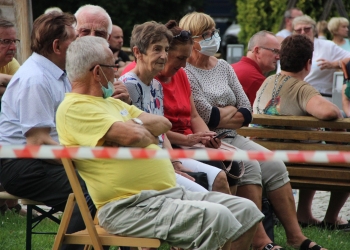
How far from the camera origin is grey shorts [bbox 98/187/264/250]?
4.23 m

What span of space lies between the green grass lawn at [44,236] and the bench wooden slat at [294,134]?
Answer: 80cm

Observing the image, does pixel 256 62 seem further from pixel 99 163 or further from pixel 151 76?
pixel 99 163

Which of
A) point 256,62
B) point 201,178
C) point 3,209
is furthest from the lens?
point 256,62

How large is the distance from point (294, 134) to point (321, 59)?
398 centimetres

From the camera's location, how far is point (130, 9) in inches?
910

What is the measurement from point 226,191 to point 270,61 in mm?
2460

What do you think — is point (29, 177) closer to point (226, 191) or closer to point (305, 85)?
point (226, 191)

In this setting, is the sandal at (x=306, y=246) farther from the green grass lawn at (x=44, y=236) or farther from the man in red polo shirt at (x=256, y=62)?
the man in red polo shirt at (x=256, y=62)

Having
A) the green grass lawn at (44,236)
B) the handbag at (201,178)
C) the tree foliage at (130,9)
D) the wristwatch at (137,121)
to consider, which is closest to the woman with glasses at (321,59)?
the green grass lawn at (44,236)

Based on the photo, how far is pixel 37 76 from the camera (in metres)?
5.01

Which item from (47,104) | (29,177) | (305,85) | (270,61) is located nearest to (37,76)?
(47,104)

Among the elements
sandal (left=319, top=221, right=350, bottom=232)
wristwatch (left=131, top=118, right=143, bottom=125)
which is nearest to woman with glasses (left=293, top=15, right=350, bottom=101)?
sandal (left=319, top=221, right=350, bottom=232)

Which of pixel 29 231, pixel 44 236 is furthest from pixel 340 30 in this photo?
pixel 29 231

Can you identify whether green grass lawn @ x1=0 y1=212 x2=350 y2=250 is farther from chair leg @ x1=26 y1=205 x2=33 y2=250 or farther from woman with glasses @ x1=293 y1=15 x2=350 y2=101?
woman with glasses @ x1=293 y1=15 x2=350 y2=101
